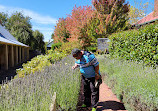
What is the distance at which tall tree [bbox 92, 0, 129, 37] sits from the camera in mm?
14312

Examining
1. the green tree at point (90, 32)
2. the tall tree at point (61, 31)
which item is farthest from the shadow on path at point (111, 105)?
the tall tree at point (61, 31)

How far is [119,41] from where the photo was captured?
707 cm

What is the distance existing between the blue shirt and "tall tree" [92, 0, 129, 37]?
1135 cm

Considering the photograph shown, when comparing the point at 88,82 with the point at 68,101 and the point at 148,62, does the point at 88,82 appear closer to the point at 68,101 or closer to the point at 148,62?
the point at 68,101

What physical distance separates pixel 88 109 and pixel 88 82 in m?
0.70

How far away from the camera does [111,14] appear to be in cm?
1434

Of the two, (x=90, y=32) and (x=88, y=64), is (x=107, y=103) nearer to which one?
(x=88, y=64)

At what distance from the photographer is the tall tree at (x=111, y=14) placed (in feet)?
47.0

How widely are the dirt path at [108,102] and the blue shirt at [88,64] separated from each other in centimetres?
104

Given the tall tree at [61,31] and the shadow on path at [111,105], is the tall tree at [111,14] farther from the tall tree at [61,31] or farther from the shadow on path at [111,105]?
the tall tree at [61,31]

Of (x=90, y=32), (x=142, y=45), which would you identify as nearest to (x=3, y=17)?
(x=90, y=32)

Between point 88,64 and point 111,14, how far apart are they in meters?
12.5

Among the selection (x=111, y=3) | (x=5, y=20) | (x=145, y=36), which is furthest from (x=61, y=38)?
(x=5, y=20)

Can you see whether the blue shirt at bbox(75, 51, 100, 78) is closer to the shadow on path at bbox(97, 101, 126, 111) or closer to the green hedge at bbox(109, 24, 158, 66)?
the shadow on path at bbox(97, 101, 126, 111)
